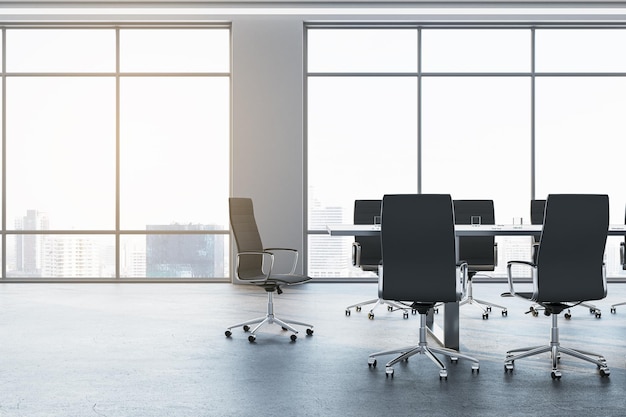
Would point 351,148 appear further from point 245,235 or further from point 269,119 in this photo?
point 245,235

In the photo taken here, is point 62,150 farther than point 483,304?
Yes

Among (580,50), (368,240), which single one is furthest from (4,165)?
(580,50)

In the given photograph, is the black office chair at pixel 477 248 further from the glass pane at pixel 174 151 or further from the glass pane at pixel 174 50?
the glass pane at pixel 174 50

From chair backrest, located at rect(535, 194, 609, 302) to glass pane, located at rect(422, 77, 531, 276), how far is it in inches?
190

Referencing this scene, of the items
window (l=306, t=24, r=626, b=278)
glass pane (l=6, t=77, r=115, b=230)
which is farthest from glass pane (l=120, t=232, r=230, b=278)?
window (l=306, t=24, r=626, b=278)

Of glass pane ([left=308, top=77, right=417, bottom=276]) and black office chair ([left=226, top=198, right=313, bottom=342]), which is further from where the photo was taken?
glass pane ([left=308, top=77, right=417, bottom=276])

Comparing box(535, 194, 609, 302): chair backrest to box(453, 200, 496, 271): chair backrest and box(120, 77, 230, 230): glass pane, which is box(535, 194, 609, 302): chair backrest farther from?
box(120, 77, 230, 230): glass pane

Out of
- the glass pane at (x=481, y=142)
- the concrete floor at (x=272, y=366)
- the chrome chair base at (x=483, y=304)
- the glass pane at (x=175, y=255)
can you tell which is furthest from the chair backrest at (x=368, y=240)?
the glass pane at (x=175, y=255)

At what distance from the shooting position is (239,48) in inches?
325

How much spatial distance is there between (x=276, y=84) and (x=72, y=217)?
11.2 ft

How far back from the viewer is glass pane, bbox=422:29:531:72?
330 inches

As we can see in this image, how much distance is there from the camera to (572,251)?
11.8ft

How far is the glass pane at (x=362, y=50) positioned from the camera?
331 inches

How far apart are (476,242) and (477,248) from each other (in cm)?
6
